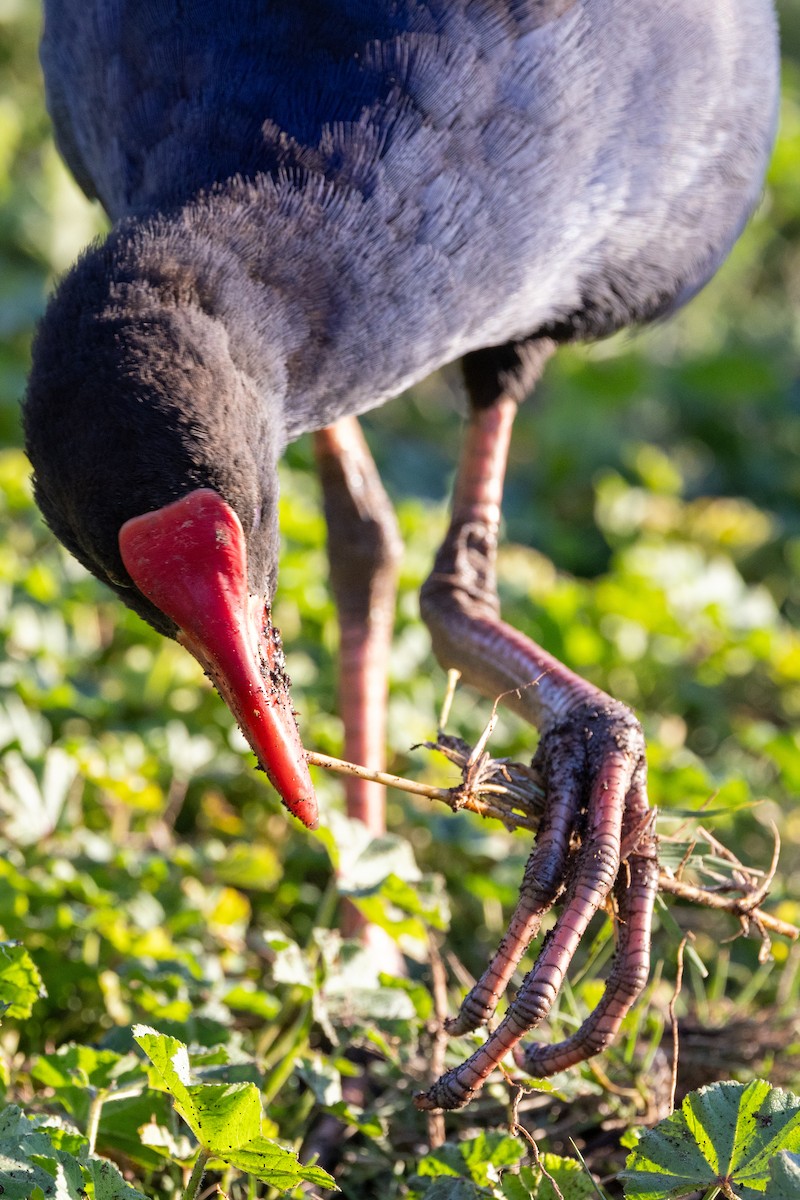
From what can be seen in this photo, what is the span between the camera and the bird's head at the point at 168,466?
1598 millimetres

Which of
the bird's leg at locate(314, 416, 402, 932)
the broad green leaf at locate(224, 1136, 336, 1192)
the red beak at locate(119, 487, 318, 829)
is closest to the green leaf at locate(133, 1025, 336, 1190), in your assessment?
the broad green leaf at locate(224, 1136, 336, 1192)

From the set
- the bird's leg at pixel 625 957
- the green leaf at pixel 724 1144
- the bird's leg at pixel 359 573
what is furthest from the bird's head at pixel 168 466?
the bird's leg at pixel 359 573

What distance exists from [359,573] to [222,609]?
1206 millimetres

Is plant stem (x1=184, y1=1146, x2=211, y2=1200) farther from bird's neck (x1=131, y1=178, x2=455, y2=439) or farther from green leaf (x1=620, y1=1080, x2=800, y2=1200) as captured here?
bird's neck (x1=131, y1=178, x2=455, y2=439)

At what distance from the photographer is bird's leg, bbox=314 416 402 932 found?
9.05 ft

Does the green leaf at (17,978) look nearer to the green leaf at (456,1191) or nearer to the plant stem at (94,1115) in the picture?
the plant stem at (94,1115)

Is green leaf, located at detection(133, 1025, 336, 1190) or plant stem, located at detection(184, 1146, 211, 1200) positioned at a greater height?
green leaf, located at detection(133, 1025, 336, 1190)

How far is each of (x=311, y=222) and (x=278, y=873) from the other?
3.85 feet

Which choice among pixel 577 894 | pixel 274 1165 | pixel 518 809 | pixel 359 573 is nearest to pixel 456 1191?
pixel 274 1165

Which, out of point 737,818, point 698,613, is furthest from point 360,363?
point 698,613

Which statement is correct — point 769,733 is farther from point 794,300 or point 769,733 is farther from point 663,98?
point 794,300

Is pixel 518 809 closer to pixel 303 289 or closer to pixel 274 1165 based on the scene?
pixel 274 1165

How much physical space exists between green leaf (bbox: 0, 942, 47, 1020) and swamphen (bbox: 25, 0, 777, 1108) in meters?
0.35

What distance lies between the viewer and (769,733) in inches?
120
